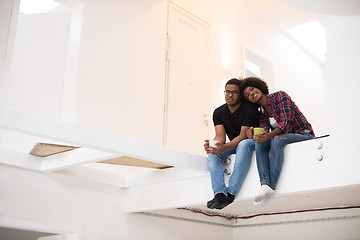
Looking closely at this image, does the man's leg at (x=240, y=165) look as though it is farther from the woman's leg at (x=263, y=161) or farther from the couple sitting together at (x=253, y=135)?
the woman's leg at (x=263, y=161)

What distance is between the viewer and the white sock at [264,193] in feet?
10.1

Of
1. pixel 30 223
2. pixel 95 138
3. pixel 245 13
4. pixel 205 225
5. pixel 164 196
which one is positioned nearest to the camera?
pixel 95 138

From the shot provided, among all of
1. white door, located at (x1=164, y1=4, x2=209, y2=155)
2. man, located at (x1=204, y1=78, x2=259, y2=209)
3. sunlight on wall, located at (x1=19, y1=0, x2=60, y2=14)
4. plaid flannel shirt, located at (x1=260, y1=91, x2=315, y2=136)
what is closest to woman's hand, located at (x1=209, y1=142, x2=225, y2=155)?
man, located at (x1=204, y1=78, x2=259, y2=209)

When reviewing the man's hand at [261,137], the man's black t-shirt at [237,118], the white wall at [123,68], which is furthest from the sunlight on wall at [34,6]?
the man's hand at [261,137]

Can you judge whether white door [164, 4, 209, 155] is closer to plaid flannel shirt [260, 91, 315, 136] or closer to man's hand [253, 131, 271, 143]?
plaid flannel shirt [260, 91, 315, 136]

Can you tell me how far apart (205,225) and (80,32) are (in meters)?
2.44

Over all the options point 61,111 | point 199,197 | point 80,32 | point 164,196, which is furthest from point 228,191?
point 80,32

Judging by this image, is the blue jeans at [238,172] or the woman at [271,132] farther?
the blue jeans at [238,172]

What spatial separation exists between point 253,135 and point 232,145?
18cm

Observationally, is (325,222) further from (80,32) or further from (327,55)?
(80,32)

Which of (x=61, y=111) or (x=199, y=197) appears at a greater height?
(x=61, y=111)

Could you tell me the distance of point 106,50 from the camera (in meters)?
4.74

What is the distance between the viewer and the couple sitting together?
317cm

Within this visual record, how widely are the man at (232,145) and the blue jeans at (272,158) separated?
12cm
